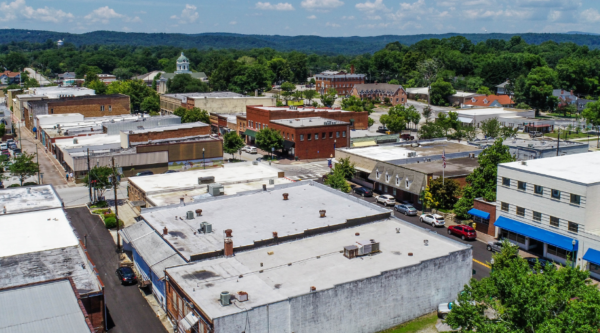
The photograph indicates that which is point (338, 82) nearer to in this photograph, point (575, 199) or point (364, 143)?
point (364, 143)

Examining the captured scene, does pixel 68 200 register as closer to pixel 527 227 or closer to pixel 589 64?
pixel 527 227

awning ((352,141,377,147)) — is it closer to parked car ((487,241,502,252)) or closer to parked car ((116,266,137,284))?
parked car ((487,241,502,252))

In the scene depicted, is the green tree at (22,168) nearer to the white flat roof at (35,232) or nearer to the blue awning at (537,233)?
the white flat roof at (35,232)

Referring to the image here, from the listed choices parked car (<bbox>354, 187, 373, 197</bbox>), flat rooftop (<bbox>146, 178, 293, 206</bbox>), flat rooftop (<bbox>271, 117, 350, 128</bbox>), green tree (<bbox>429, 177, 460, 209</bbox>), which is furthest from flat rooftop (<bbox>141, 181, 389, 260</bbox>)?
flat rooftop (<bbox>271, 117, 350, 128</bbox>)

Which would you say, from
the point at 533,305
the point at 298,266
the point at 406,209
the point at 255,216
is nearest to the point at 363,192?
the point at 406,209

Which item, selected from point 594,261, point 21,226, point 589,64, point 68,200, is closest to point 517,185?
point 594,261
